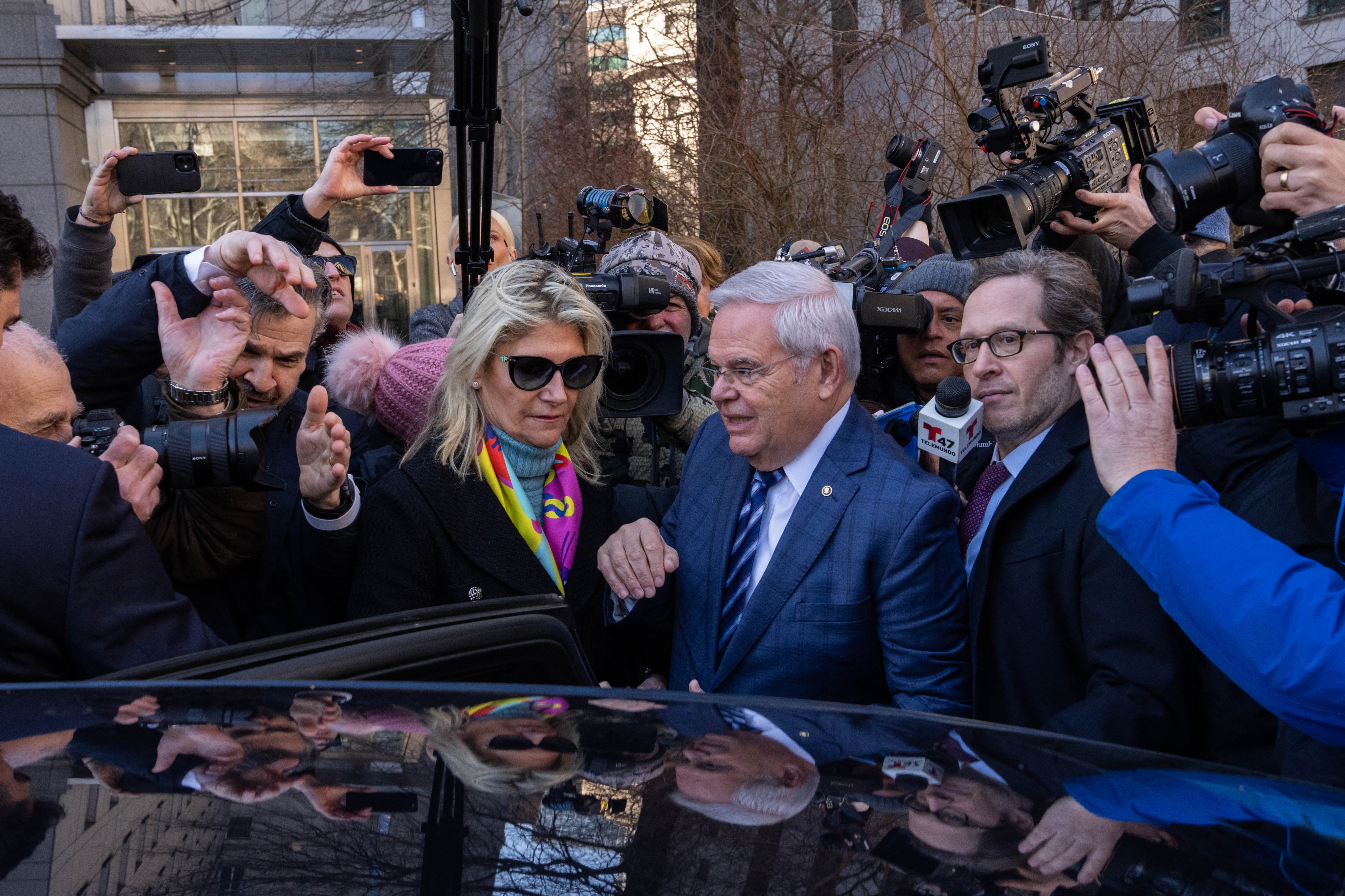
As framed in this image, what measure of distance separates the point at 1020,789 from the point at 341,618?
1944 mm

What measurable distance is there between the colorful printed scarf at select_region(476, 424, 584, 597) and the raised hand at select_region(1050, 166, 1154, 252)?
1453 mm

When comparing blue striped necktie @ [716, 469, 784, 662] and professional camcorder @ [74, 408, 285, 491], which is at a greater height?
professional camcorder @ [74, 408, 285, 491]

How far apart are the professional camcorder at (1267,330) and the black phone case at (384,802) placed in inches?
54.8

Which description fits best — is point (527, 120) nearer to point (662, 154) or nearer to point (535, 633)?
point (662, 154)

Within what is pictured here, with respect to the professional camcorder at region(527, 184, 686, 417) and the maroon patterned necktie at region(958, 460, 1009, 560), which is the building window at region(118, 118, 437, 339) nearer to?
the professional camcorder at region(527, 184, 686, 417)

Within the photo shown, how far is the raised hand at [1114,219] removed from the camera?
2703 mm

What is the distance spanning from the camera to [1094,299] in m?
2.43

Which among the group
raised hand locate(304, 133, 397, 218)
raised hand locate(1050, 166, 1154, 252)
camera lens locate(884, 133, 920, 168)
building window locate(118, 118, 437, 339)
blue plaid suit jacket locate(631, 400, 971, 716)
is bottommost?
blue plaid suit jacket locate(631, 400, 971, 716)

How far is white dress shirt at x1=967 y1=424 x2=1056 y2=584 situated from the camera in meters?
2.32

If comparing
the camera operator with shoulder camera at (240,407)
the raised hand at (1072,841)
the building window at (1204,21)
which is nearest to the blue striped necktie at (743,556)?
the camera operator with shoulder camera at (240,407)

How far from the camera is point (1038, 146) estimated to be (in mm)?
2686

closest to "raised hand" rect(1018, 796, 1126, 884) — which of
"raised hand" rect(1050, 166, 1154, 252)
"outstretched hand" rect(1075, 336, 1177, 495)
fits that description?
"outstretched hand" rect(1075, 336, 1177, 495)

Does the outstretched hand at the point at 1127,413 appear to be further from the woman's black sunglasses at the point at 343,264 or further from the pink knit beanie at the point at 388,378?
the woman's black sunglasses at the point at 343,264

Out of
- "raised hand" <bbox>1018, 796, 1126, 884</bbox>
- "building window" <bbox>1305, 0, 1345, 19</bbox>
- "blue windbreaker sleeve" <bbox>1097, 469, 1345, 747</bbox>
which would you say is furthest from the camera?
"building window" <bbox>1305, 0, 1345, 19</bbox>
